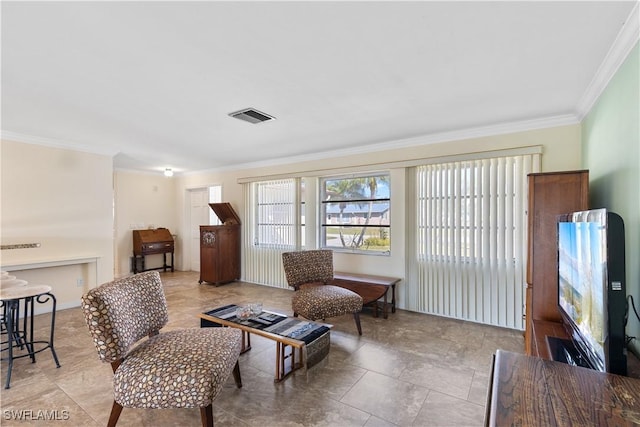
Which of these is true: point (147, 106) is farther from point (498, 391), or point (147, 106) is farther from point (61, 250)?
point (498, 391)

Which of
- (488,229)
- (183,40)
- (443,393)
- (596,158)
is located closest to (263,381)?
(443,393)

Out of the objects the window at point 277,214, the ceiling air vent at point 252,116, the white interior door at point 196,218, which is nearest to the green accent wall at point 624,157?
the ceiling air vent at point 252,116

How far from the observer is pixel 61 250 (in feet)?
13.0

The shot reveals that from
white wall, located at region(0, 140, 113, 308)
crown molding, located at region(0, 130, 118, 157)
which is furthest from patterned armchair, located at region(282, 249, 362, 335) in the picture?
crown molding, located at region(0, 130, 118, 157)

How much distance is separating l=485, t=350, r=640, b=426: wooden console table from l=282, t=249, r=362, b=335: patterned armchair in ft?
6.27

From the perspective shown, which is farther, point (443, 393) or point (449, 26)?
point (443, 393)

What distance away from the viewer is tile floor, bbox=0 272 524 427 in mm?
1820

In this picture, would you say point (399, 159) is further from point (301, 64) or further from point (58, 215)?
point (58, 215)

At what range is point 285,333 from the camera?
2.21 m

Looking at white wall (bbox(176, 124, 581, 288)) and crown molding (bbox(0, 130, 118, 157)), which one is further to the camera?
crown molding (bbox(0, 130, 118, 157))

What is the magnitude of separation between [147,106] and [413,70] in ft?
7.58

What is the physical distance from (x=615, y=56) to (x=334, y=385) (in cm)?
285

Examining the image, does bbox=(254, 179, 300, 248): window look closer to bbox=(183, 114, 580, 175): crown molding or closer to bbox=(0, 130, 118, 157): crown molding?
bbox=(183, 114, 580, 175): crown molding

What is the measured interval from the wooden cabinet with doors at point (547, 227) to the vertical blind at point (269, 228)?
11.1 feet
